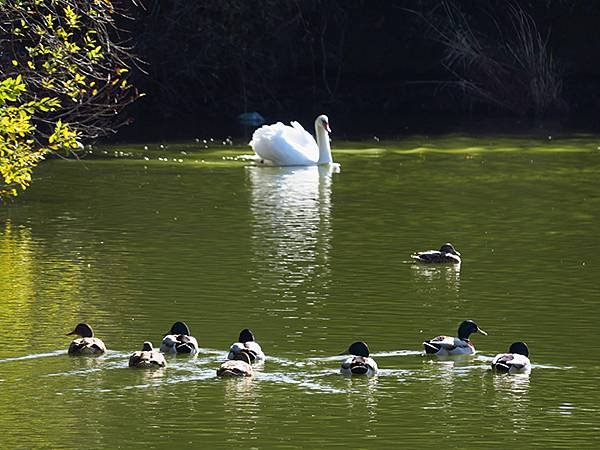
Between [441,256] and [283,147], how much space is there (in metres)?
11.0

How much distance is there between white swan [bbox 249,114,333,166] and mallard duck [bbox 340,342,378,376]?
15.5 m

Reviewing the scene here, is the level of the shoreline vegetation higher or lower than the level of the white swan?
higher

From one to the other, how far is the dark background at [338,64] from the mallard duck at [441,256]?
16.6 metres

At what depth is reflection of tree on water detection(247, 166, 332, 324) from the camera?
55.3 feet

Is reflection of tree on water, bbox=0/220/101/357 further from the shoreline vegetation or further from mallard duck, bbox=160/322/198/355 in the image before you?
the shoreline vegetation

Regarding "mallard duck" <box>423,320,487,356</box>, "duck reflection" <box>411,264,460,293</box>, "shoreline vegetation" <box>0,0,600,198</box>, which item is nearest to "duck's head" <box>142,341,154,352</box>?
"mallard duck" <box>423,320,487,356</box>

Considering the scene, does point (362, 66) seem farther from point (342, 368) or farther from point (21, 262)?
point (342, 368)

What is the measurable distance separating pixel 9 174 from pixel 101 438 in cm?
404

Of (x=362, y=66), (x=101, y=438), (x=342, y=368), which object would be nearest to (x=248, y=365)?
(x=342, y=368)

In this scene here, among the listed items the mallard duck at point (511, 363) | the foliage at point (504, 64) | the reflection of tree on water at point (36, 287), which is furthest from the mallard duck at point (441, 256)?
the foliage at point (504, 64)

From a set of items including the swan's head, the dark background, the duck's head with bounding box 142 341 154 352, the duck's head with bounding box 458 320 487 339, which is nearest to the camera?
the duck's head with bounding box 142 341 154 352

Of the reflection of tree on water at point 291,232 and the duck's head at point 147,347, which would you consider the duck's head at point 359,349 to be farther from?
the reflection of tree on water at point 291,232

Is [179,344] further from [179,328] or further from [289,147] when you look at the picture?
[289,147]

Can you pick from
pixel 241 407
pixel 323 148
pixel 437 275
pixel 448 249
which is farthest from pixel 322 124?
pixel 241 407
